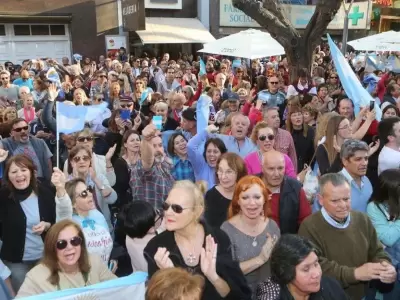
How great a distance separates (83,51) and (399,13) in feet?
70.4

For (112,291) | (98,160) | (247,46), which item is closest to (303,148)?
(98,160)

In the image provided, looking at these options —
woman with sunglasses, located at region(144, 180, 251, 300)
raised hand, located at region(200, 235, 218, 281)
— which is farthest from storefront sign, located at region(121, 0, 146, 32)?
raised hand, located at region(200, 235, 218, 281)

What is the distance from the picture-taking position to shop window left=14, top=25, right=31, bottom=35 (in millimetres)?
19072

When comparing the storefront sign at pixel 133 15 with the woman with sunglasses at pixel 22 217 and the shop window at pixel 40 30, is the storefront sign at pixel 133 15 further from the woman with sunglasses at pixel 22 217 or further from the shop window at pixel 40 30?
the woman with sunglasses at pixel 22 217

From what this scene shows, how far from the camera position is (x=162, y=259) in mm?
2625

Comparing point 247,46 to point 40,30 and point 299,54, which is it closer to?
point 299,54

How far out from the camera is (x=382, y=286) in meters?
3.12

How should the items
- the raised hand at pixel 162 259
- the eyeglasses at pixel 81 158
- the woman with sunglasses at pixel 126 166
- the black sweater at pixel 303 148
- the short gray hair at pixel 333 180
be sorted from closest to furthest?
the raised hand at pixel 162 259 → the short gray hair at pixel 333 180 → the eyeglasses at pixel 81 158 → the woman with sunglasses at pixel 126 166 → the black sweater at pixel 303 148

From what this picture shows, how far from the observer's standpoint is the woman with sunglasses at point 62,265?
2.85 m

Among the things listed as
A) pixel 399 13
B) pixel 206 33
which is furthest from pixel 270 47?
pixel 399 13

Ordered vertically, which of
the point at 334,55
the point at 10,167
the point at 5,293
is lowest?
the point at 5,293

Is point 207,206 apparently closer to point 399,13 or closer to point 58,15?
point 58,15

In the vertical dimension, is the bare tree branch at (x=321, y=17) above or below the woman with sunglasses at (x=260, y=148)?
above

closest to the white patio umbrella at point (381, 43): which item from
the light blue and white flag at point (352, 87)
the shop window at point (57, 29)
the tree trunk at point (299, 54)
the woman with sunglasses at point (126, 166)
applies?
the tree trunk at point (299, 54)
